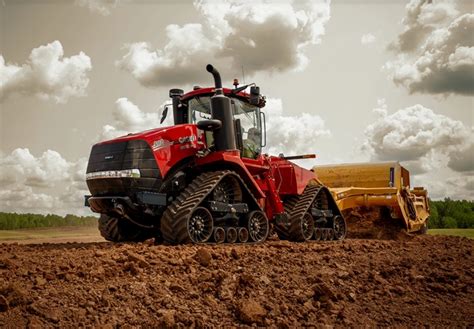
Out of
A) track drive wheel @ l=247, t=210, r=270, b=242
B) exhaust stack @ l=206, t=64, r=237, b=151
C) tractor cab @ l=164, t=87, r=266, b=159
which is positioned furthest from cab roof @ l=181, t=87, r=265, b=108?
track drive wheel @ l=247, t=210, r=270, b=242

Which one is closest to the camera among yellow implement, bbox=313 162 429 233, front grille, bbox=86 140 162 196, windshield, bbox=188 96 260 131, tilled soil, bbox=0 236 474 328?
tilled soil, bbox=0 236 474 328

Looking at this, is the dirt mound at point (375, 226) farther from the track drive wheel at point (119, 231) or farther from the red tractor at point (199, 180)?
the track drive wheel at point (119, 231)

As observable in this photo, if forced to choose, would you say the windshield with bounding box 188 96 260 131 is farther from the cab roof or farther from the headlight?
the headlight

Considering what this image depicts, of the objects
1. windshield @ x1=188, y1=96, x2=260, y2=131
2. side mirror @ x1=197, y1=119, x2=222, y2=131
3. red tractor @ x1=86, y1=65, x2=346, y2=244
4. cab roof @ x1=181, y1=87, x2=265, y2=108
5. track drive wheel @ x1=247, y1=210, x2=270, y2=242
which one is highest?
cab roof @ x1=181, y1=87, x2=265, y2=108

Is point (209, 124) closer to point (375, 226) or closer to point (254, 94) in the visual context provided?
point (254, 94)

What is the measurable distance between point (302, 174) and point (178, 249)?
17.5 feet

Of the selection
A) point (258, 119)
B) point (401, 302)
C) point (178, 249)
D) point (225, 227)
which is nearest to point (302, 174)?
point (258, 119)

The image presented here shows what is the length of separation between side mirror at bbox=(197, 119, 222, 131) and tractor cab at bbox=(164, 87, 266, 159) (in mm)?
1066

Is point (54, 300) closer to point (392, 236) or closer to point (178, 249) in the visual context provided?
point (178, 249)

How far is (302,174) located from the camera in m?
11.5

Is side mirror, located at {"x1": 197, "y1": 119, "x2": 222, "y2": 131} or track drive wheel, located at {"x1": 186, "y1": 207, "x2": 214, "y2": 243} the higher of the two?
side mirror, located at {"x1": 197, "y1": 119, "x2": 222, "y2": 131}

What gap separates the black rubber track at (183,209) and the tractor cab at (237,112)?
1745mm

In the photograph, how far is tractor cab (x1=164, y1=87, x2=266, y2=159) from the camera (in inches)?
383

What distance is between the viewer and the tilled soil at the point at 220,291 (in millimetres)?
4254
